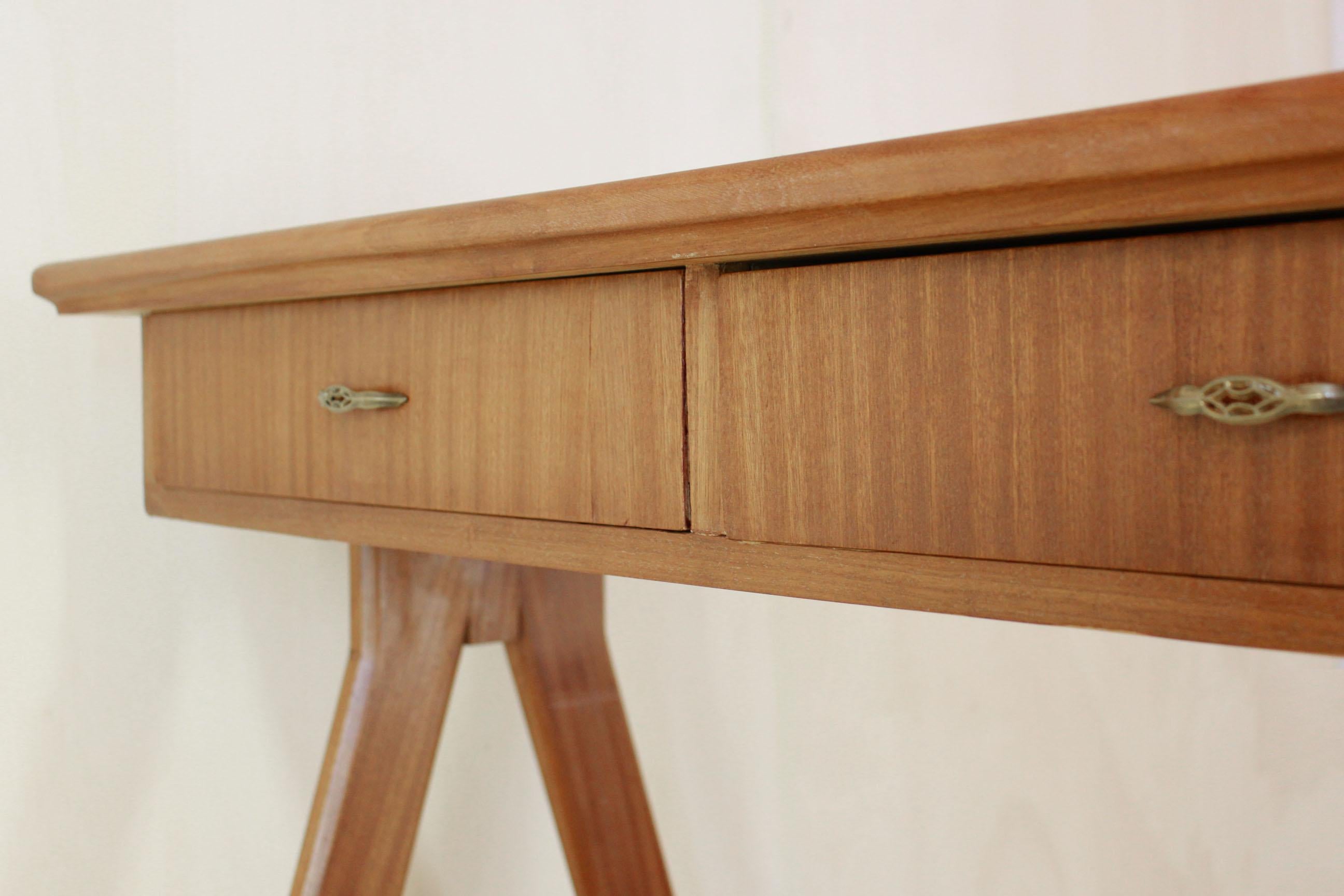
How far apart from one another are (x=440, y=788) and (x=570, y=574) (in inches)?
16.0

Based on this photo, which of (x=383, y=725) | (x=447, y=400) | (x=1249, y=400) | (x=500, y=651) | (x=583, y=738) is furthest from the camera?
(x=500, y=651)

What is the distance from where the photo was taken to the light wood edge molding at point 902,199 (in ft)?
1.16

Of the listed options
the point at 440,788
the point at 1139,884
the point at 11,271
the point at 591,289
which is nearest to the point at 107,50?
the point at 11,271

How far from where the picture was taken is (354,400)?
0.66m

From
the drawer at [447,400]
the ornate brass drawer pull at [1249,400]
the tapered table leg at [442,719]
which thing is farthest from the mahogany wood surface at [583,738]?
the ornate brass drawer pull at [1249,400]

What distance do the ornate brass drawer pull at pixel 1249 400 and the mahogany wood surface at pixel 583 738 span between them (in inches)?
24.0

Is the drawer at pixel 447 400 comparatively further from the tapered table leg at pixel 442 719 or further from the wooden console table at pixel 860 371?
the tapered table leg at pixel 442 719

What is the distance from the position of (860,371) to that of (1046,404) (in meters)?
0.08

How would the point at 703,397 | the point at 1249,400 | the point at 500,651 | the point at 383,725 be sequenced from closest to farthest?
the point at 1249,400 → the point at 703,397 → the point at 383,725 → the point at 500,651

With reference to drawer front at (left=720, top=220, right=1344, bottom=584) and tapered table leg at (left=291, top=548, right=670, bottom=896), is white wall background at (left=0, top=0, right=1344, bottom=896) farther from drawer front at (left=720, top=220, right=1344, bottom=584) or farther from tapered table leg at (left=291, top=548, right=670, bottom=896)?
drawer front at (left=720, top=220, right=1344, bottom=584)

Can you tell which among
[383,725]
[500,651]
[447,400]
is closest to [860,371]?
[447,400]

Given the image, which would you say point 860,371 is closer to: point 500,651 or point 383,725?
point 383,725

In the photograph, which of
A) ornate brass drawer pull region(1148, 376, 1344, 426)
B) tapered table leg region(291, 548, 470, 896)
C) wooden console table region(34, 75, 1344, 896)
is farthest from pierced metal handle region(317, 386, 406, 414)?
ornate brass drawer pull region(1148, 376, 1344, 426)

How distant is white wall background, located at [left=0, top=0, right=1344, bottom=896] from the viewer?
97 cm
